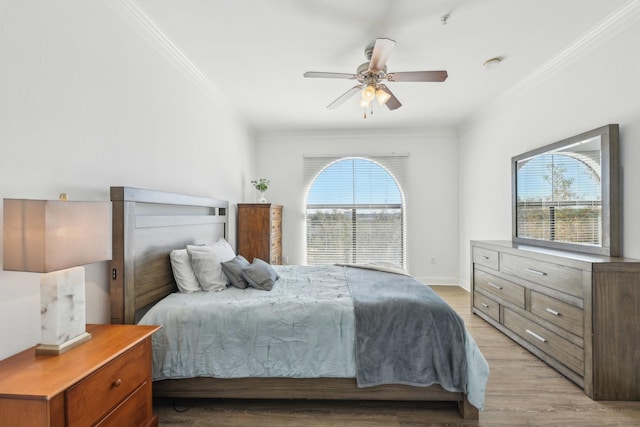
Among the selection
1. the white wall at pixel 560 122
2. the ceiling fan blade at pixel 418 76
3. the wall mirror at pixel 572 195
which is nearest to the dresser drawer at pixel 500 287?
the wall mirror at pixel 572 195

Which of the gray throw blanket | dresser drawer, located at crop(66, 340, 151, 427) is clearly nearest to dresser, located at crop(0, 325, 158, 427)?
dresser drawer, located at crop(66, 340, 151, 427)

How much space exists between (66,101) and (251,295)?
1605 mm

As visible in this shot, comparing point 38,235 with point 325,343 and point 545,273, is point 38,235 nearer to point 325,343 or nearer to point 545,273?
point 325,343

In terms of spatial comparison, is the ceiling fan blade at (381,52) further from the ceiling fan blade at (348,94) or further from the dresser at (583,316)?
the dresser at (583,316)

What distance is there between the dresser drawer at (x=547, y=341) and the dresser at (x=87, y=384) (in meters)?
2.78

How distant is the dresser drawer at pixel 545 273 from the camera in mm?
2127

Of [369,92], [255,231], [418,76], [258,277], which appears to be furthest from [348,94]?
[255,231]

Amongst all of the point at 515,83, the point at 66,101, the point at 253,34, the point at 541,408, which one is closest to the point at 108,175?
the point at 66,101

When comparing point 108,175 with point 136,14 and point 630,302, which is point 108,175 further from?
point 630,302

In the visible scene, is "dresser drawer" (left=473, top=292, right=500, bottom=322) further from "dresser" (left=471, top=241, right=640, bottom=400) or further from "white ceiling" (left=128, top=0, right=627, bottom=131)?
"white ceiling" (left=128, top=0, right=627, bottom=131)

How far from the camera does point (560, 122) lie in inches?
109

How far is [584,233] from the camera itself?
95.7 inches

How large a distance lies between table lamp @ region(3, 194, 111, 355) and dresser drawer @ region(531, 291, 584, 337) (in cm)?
297

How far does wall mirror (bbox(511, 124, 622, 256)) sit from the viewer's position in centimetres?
221
